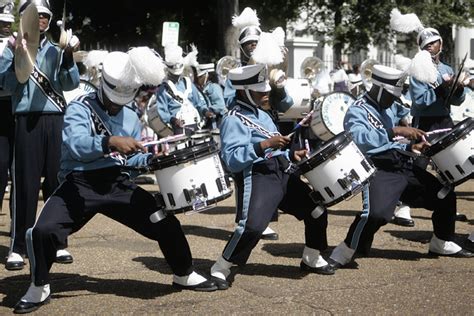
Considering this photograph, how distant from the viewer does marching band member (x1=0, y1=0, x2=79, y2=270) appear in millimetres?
7062

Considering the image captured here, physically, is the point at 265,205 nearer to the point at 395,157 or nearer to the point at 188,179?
the point at 188,179

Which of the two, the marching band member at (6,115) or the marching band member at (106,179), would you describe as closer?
the marching band member at (106,179)

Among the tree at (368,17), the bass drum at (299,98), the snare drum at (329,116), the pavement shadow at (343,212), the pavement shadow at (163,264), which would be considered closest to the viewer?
the pavement shadow at (163,264)

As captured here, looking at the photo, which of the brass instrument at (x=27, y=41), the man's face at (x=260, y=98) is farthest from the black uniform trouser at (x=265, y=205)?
the brass instrument at (x=27, y=41)

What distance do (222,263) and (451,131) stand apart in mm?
2042

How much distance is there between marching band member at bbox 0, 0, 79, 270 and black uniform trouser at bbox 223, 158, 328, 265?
58.2 inches

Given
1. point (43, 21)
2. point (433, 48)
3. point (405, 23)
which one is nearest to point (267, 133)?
point (43, 21)

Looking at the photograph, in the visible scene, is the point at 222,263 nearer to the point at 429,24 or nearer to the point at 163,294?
the point at 163,294

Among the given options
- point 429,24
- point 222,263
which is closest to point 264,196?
point 222,263

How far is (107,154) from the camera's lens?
5.83 metres

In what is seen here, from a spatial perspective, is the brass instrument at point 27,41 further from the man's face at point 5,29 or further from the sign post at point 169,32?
the sign post at point 169,32

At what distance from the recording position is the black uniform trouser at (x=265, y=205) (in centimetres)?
646

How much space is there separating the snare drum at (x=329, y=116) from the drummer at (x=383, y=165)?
3421mm

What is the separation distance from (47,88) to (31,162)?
0.56 meters
